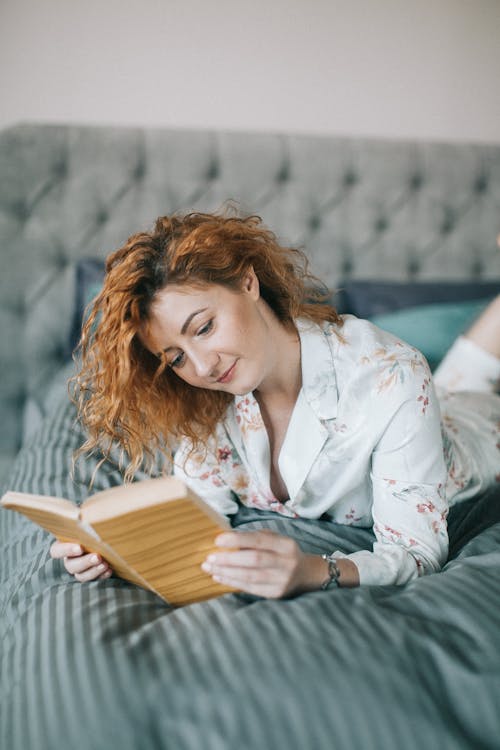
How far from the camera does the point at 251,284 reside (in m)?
0.96

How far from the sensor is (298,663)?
1.90ft

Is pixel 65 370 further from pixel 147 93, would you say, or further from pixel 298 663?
pixel 298 663

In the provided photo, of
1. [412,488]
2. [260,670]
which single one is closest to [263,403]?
[412,488]

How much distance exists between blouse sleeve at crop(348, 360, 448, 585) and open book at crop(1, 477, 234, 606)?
0.79 ft

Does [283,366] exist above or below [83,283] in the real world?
above

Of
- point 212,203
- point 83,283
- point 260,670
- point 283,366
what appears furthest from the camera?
point 212,203

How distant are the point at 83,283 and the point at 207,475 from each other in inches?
34.1

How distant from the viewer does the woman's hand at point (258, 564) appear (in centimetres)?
70

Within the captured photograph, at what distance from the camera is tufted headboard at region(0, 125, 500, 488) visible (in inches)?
69.9

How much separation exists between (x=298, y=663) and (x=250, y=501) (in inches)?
21.0

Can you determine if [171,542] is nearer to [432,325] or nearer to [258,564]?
[258,564]

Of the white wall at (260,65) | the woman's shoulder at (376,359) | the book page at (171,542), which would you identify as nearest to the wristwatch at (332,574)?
the book page at (171,542)

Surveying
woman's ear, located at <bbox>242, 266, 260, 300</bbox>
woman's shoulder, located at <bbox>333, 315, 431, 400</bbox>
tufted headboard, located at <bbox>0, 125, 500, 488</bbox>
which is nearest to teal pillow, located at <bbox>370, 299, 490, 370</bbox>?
tufted headboard, located at <bbox>0, 125, 500, 488</bbox>

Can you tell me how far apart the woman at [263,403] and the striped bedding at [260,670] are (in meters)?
0.08
